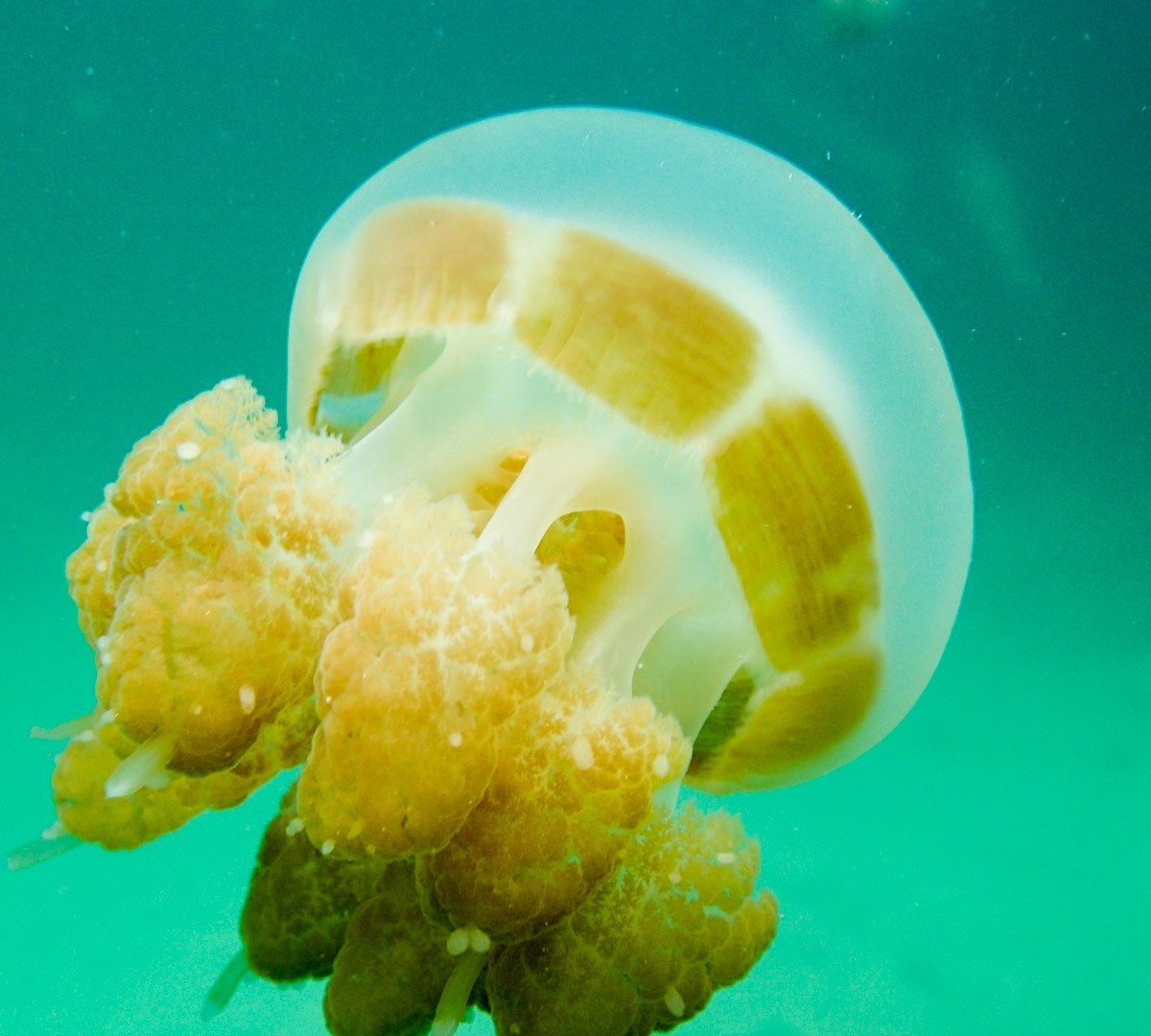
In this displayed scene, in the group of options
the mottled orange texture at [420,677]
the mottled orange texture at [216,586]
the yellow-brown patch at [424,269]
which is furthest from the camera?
the yellow-brown patch at [424,269]

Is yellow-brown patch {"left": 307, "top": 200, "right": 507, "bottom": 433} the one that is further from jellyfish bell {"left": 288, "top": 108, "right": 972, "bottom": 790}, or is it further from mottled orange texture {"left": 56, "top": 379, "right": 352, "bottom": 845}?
mottled orange texture {"left": 56, "top": 379, "right": 352, "bottom": 845}

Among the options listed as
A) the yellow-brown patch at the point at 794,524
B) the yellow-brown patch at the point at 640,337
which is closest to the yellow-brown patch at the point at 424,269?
the yellow-brown patch at the point at 640,337

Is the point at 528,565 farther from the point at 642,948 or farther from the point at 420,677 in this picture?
the point at 642,948

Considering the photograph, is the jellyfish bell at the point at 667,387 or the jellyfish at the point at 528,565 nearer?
the jellyfish at the point at 528,565

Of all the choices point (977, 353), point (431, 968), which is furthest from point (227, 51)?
point (431, 968)

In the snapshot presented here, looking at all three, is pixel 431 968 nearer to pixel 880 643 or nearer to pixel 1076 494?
pixel 880 643

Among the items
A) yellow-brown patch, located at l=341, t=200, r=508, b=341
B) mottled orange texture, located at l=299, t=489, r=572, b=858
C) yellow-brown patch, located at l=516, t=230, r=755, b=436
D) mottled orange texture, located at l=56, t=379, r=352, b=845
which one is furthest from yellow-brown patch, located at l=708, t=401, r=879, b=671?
mottled orange texture, located at l=56, t=379, r=352, b=845

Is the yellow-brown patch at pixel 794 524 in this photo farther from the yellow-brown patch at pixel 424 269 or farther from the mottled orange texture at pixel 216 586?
the mottled orange texture at pixel 216 586

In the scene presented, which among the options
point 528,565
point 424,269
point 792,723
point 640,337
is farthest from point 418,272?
point 792,723
